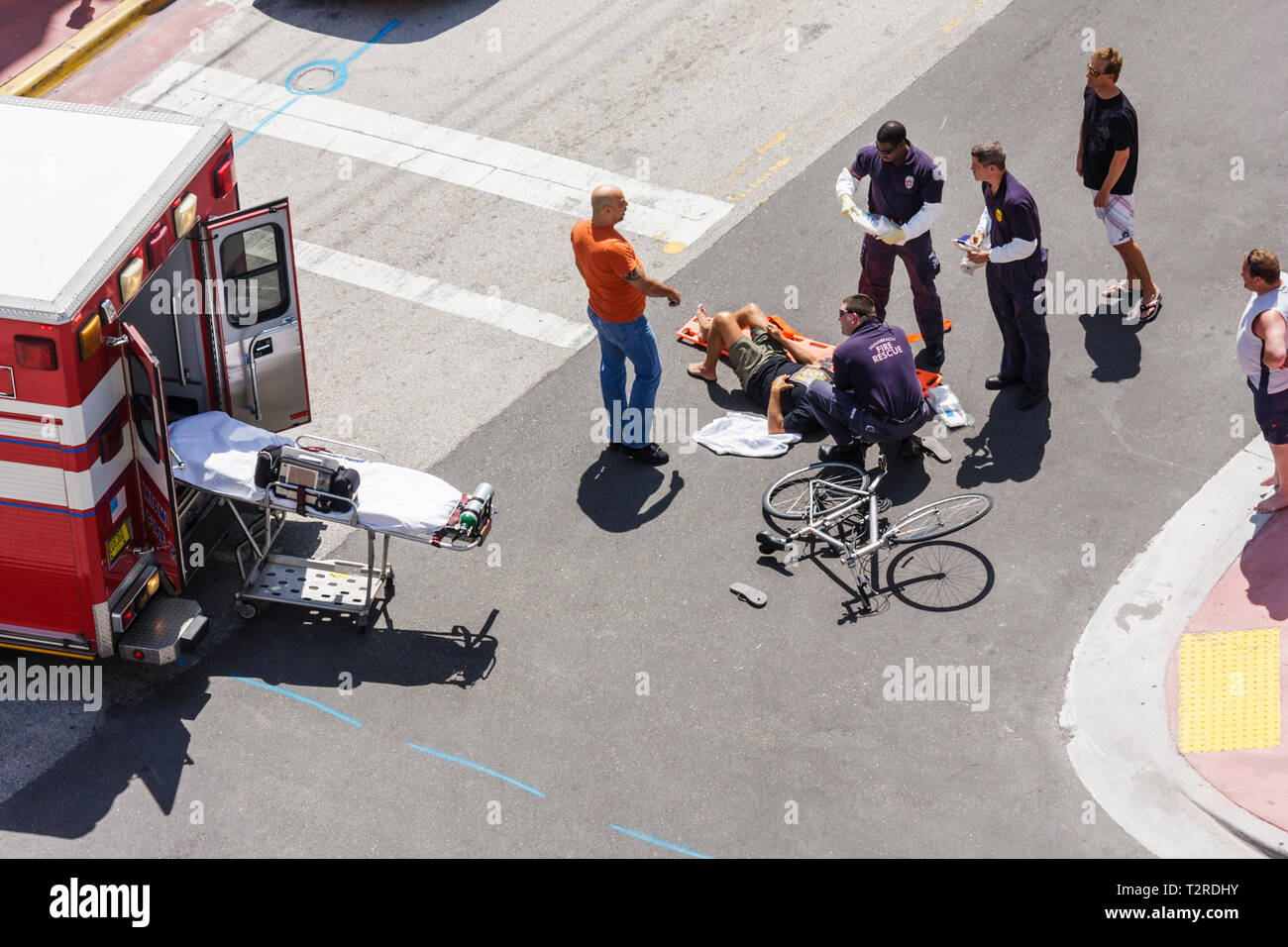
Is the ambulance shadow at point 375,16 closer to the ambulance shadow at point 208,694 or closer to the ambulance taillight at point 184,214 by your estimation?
the ambulance taillight at point 184,214

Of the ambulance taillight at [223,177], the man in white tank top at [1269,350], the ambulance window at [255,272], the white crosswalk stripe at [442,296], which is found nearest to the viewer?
the man in white tank top at [1269,350]

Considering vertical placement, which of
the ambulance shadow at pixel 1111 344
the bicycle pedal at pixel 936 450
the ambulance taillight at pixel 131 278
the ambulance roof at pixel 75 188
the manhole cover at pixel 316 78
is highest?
the ambulance roof at pixel 75 188

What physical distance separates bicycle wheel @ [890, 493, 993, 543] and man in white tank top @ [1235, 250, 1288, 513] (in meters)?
1.87

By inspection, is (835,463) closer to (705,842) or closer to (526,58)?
(705,842)

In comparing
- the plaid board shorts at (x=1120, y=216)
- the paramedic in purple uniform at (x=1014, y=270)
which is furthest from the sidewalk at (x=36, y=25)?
the plaid board shorts at (x=1120, y=216)

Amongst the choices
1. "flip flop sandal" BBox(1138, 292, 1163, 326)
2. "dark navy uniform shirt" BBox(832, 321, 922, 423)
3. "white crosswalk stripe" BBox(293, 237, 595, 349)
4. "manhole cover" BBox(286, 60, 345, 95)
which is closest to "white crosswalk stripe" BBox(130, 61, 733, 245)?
"manhole cover" BBox(286, 60, 345, 95)

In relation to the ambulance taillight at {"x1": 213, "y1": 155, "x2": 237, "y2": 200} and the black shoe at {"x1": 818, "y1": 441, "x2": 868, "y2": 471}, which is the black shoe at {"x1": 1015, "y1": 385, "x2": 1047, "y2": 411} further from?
the ambulance taillight at {"x1": 213, "y1": 155, "x2": 237, "y2": 200}

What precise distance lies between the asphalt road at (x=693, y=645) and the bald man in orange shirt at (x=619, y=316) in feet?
1.10

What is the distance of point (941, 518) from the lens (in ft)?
33.0

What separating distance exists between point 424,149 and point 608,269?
15.9ft

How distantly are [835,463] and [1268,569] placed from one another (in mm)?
2872

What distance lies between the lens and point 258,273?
32.8 ft

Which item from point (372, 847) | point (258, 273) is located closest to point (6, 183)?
point (258, 273)

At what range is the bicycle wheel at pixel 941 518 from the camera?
996 centimetres
